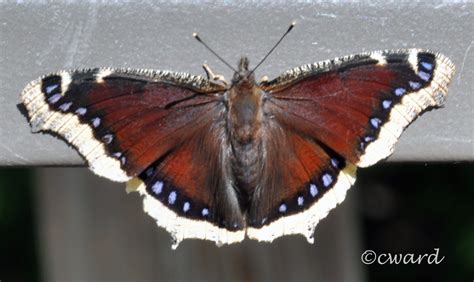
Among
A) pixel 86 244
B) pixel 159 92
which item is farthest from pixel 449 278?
pixel 159 92

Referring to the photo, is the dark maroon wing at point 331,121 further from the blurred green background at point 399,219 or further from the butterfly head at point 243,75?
the blurred green background at point 399,219
